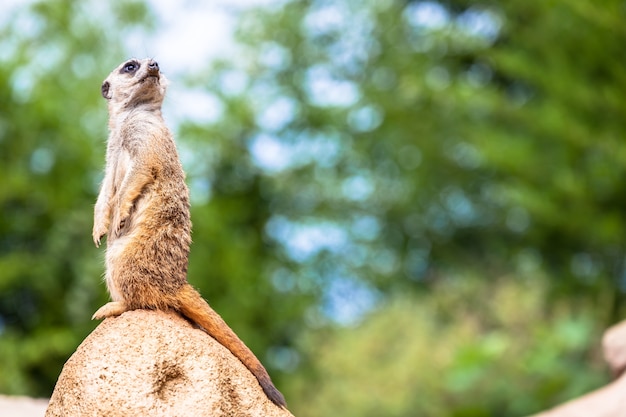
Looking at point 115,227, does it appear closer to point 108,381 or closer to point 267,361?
point 108,381

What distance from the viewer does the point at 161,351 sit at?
3.18 metres

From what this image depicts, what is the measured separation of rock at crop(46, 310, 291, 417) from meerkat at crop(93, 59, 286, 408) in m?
0.06

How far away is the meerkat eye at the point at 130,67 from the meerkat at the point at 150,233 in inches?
8.4

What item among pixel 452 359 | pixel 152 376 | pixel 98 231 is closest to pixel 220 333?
pixel 152 376

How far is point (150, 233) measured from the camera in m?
3.31

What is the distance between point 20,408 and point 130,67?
2699mm

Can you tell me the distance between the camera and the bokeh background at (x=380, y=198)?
9.90 m

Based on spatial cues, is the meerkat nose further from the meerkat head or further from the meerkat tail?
the meerkat tail

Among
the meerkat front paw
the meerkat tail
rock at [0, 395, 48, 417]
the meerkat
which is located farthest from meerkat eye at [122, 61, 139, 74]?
rock at [0, 395, 48, 417]

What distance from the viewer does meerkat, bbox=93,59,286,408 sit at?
3.30 metres

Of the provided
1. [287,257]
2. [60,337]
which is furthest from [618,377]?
[287,257]

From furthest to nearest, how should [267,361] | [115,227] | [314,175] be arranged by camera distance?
[314,175], [267,361], [115,227]

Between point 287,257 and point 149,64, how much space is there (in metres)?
9.39

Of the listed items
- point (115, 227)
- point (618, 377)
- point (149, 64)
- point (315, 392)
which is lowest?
point (315, 392)
